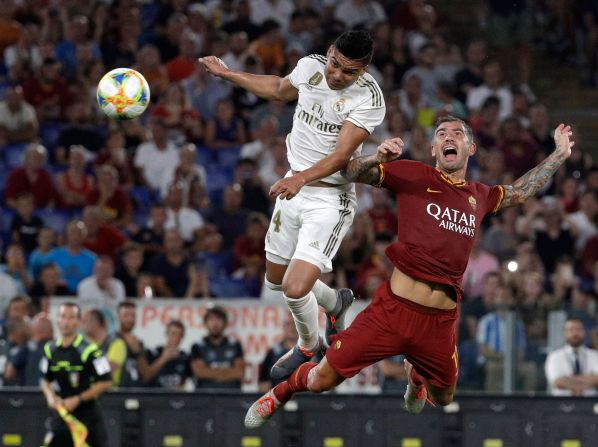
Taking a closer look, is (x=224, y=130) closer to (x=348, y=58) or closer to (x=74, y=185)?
(x=74, y=185)

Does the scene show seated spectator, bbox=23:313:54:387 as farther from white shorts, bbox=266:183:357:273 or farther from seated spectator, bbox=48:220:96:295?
white shorts, bbox=266:183:357:273

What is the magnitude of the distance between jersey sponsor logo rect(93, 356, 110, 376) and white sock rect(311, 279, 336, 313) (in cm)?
355

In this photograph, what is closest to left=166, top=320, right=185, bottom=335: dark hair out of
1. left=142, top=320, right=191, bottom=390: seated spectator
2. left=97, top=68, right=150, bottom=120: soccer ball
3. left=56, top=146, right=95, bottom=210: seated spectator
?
left=142, top=320, right=191, bottom=390: seated spectator

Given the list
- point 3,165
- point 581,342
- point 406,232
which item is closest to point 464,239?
point 406,232

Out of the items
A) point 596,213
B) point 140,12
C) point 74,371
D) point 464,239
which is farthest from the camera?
point 140,12

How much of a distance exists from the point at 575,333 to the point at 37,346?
17.3 ft

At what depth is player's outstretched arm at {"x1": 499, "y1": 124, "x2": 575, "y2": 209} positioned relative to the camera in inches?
399

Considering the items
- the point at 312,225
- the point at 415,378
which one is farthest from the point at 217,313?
the point at 312,225

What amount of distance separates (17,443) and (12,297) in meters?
1.47

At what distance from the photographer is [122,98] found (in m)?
9.95

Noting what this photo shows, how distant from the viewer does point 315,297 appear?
10.3 metres

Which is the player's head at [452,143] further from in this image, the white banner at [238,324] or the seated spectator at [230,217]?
the seated spectator at [230,217]

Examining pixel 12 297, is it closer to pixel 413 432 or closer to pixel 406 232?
pixel 413 432

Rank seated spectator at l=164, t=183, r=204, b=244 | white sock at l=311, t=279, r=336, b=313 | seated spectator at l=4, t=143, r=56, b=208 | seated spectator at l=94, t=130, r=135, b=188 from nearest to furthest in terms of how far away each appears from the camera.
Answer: white sock at l=311, t=279, r=336, b=313
seated spectator at l=164, t=183, r=204, b=244
seated spectator at l=4, t=143, r=56, b=208
seated spectator at l=94, t=130, r=135, b=188
